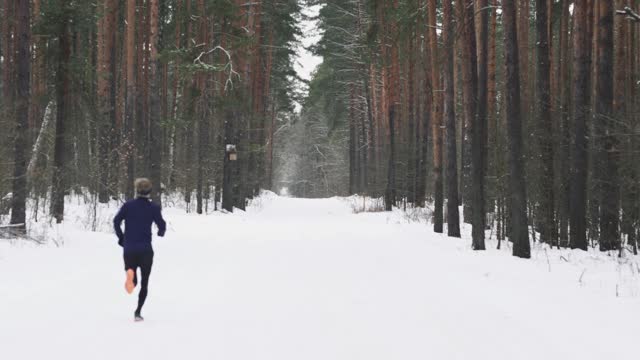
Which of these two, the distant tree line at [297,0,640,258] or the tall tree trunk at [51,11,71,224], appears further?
the tall tree trunk at [51,11,71,224]

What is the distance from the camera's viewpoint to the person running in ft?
19.2

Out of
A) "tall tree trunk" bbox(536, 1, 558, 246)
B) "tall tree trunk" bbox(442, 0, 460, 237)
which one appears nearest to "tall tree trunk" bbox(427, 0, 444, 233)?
"tall tree trunk" bbox(442, 0, 460, 237)

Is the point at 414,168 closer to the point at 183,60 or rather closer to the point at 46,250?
the point at 183,60

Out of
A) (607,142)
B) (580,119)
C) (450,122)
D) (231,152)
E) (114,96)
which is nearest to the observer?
(607,142)

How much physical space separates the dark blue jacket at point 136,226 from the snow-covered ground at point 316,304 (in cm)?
83

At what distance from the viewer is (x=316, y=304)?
22.0ft

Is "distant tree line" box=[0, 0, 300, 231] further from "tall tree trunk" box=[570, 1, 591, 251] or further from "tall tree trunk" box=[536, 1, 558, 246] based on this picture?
"tall tree trunk" box=[570, 1, 591, 251]

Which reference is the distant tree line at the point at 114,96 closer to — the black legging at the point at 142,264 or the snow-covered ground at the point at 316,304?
the snow-covered ground at the point at 316,304

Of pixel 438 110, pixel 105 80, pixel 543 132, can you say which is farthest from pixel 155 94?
pixel 543 132

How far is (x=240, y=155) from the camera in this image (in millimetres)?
→ 23812

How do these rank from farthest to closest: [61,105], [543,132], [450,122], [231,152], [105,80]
→ [231,152], [105,80], [61,105], [450,122], [543,132]

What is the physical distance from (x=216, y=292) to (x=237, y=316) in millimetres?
1460

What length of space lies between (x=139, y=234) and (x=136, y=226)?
98 mm

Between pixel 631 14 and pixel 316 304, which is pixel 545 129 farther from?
pixel 316 304
